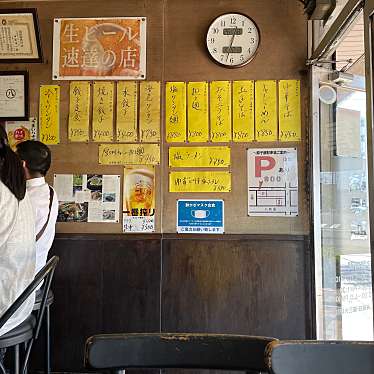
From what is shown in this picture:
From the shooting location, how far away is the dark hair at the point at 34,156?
2.34 meters

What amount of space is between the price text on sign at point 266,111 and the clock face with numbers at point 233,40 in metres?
0.20

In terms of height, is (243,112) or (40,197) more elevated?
(243,112)

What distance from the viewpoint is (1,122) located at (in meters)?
2.84

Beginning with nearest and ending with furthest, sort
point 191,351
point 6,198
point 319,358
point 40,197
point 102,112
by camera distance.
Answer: point 319,358 → point 191,351 → point 6,198 → point 40,197 → point 102,112

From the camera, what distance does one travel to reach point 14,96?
2814mm

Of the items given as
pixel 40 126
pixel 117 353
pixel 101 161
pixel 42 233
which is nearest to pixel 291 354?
pixel 117 353

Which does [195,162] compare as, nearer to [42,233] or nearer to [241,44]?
[241,44]

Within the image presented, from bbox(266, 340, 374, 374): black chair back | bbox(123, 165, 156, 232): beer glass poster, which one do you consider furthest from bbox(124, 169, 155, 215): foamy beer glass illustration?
bbox(266, 340, 374, 374): black chair back

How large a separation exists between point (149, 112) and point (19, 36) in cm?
97

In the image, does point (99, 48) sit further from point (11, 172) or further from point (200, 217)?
point (11, 172)

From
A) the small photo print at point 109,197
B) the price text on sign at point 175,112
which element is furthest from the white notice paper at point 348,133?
the small photo print at point 109,197

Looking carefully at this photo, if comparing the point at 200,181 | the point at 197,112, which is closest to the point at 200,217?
the point at 200,181

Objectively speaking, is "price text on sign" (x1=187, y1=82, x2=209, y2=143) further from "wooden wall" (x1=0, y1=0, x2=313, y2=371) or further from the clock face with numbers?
the clock face with numbers

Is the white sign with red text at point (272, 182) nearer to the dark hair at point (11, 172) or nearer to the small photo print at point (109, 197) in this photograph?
the small photo print at point (109, 197)
